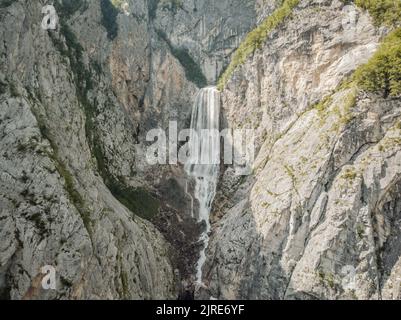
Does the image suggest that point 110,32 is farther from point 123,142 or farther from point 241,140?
point 241,140

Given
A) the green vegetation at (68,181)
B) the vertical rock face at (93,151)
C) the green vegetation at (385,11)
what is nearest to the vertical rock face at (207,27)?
the vertical rock face at (93,151)

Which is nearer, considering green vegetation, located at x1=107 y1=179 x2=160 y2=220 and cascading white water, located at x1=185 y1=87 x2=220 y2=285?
green vegetation, located at x1=107 y1=179 x2=160 y2=220


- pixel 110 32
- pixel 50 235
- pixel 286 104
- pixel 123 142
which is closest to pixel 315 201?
pixel 286 104

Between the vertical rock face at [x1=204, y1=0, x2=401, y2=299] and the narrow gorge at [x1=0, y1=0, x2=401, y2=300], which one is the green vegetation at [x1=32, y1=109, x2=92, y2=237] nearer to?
the narrow gorge at [x1=0, y1=0, x2=401, y2=300]

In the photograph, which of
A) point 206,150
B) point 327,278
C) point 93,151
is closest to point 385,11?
point 206,150

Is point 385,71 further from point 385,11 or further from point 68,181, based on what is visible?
point 68,181

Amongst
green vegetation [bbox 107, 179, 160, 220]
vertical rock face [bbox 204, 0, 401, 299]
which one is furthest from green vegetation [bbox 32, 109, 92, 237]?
vertical rock face [bbox 204, 0, 401, 299]

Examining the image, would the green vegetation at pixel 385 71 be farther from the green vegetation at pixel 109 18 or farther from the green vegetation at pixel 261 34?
the green vegetation at pixel 109 18
